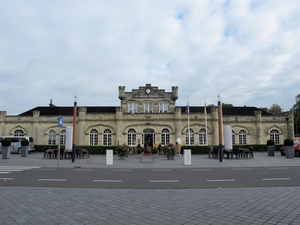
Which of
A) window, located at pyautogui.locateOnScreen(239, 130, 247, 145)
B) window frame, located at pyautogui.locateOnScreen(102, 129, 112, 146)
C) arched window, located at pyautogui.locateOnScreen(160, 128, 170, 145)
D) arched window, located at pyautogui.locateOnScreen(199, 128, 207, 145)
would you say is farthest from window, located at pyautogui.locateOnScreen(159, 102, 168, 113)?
window, located at pyautogui.locateOnScreen(239, 130, 247, 145)

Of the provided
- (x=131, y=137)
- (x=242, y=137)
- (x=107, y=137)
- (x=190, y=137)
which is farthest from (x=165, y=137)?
(x=242, y=137)

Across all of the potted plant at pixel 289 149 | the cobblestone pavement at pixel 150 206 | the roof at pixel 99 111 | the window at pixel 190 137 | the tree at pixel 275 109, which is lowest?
the cobblestone pavement at pixel 150 206

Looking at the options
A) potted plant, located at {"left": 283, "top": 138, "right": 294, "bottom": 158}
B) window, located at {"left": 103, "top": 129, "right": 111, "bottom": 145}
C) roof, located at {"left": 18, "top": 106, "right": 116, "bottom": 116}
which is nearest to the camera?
potted plant, located at {"left": 283, "top": 138, "right": 294, "bottom": 158}

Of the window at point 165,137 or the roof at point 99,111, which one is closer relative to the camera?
the window at point 165,137

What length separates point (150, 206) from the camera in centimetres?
597

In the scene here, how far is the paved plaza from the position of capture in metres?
4.96

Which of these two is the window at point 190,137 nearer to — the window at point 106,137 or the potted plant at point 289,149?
the window at point 106,137

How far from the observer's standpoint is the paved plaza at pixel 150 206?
16.3 ft

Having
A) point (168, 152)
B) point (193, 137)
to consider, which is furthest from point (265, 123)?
point (168, 152)

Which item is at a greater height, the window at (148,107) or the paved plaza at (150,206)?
the window at (148,107)

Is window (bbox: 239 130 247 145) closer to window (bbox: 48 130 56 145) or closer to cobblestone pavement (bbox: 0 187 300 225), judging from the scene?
window (bbox: 48 130 56 145)

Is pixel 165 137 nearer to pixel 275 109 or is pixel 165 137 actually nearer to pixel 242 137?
pixel 242 137

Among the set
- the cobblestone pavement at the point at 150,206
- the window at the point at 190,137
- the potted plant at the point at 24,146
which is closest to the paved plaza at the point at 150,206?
the cobblestone pavement at the point at 150,206

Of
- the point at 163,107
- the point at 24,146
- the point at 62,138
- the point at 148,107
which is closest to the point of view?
the point at 24,146
